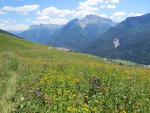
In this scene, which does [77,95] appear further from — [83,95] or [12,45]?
[12,45]

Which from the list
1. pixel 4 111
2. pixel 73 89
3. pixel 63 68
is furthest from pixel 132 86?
pixel 63 68

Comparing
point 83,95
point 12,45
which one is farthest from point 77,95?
point 12,45

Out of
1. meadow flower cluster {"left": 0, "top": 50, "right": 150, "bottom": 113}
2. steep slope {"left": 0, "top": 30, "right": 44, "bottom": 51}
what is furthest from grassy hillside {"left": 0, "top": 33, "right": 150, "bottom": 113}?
steep slope {"left": 0, "top": 30, "right": 44, "bottom": 51}

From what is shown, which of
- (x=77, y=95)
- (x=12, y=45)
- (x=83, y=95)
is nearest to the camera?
(x=77, y=95)

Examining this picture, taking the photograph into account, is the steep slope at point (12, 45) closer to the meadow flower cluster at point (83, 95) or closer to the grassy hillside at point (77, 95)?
the meadow flower cluster at point (83, 95)

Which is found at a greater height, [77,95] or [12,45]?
[12,45]

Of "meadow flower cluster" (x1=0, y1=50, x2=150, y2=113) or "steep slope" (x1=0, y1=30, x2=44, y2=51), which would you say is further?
"steep slope" (x1=0, y1=30, x2=44, y2=51)

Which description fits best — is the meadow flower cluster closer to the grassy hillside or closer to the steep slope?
the grassy hillside

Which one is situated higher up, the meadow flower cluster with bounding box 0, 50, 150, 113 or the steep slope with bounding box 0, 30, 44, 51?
the steep slope with bounding box 0, 30, 44, 51

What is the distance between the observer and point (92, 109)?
11.2 meters

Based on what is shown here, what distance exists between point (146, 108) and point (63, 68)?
10.8m

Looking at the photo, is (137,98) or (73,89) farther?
(73,89)

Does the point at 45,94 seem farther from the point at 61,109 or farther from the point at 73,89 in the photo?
the point at 61,109

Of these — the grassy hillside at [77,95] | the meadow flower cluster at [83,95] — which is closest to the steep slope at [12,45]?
the meadow flower cluster at [83,95]
